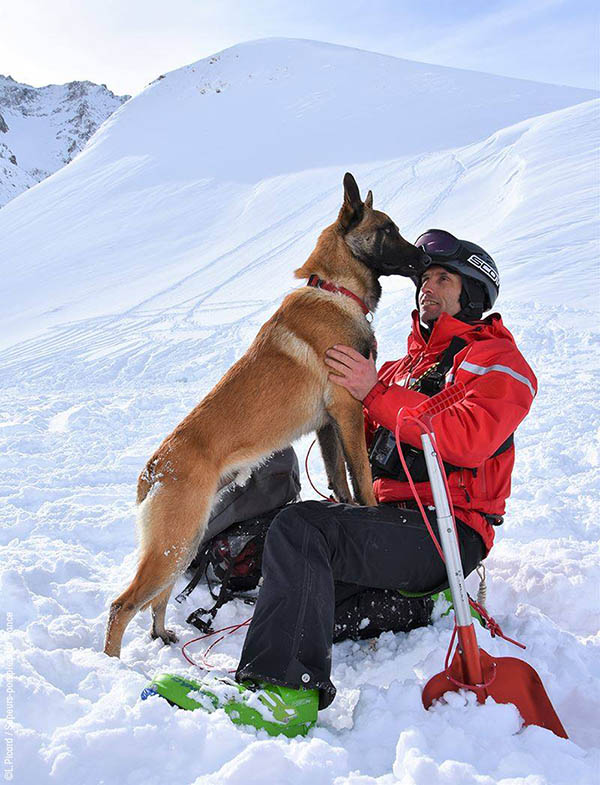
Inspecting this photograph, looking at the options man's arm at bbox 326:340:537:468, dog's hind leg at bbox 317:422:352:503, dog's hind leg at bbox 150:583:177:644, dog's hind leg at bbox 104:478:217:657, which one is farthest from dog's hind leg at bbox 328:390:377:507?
dog's hind leg at bbox 150:583:177:644

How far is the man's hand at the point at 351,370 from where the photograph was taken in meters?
2.66

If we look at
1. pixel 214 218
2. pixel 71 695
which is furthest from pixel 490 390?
pixel 214 218

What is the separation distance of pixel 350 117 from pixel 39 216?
12610 mm

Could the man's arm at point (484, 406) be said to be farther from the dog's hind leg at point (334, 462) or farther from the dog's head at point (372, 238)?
the dog's head at point (372, 238)

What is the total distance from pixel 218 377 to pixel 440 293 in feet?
15.2

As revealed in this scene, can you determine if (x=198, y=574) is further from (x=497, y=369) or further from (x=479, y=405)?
(x=497, y=369)

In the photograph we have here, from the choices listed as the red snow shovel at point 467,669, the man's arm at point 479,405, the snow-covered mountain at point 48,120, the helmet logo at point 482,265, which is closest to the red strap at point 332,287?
the helmet logo at point 482,265

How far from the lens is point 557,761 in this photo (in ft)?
5.12

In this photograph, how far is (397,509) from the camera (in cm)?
236

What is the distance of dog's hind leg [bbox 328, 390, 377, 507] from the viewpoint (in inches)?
105

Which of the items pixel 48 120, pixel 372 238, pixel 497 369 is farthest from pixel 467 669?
pixel 48 120

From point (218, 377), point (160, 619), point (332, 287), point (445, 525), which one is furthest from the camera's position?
point (218, 377)

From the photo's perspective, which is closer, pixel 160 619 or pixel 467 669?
pixel 467 669

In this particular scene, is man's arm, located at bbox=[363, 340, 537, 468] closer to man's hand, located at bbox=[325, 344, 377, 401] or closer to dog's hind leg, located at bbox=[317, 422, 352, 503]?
man's hand, located at bbox=[325, 344, 377, 401]
